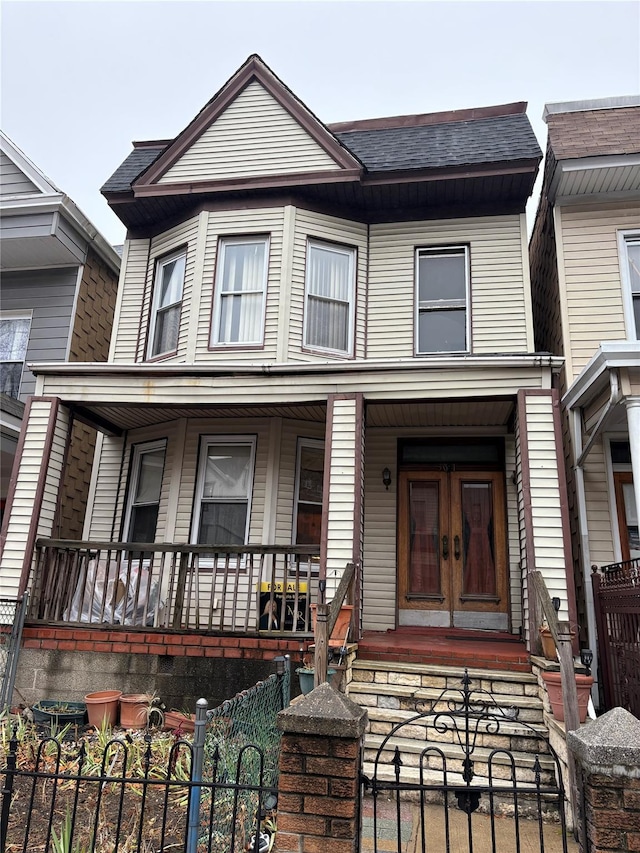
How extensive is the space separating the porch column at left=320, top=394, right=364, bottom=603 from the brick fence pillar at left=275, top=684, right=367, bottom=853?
13.7 feet

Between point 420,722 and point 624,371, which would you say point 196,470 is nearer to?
point 420,722

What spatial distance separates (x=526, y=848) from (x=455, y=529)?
4.95 metres

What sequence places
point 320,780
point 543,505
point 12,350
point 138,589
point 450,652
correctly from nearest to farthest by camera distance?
1. point 320,780
2. point 450,652
3. point 543,505
4. point 138,589
5. point 12,350

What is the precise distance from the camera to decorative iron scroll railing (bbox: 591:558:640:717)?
5.60 meters

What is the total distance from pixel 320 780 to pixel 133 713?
4.39 m

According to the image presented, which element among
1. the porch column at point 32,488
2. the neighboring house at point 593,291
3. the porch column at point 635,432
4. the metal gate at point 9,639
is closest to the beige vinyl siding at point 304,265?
the neighboring house at point 593,291

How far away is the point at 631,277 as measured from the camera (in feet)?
28.7

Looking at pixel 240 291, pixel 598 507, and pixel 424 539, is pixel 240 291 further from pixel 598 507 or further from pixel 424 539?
pixel 598 507

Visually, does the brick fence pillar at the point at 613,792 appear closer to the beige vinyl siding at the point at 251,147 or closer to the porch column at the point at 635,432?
the porch column at the point at 635,432

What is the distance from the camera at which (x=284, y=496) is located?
29.4ft

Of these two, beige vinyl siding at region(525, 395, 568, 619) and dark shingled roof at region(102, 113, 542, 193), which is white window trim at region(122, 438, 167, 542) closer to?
dark shingled roof at region(102, 113, 542, 193)

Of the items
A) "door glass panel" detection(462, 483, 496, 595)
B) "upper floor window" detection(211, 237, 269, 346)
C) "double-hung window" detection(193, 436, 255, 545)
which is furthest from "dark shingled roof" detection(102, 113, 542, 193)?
"door glass panel" detection(462, 483, 496, 595)

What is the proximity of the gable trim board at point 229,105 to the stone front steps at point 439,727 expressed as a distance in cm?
732

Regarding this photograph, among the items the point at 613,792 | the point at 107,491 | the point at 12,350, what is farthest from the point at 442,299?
the point at 613,792
